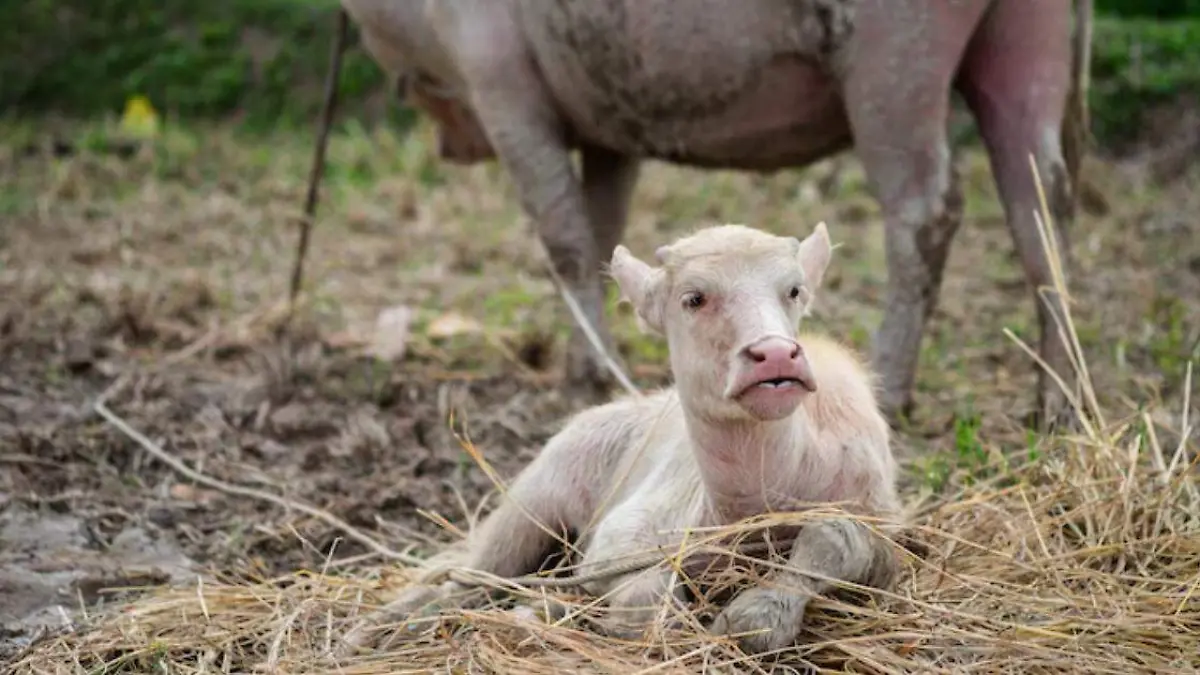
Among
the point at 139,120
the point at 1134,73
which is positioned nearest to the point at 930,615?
the point at 1134,73

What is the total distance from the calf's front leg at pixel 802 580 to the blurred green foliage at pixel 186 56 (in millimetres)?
8743

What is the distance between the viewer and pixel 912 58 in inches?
204

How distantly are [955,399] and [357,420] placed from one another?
2.06 m

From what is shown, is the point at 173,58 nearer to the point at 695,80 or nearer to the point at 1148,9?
the point at 1148,9

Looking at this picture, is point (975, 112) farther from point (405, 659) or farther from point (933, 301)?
point (405, 659)

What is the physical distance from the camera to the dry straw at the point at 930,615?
3.47 meters

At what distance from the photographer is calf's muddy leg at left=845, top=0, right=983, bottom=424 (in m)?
5.18

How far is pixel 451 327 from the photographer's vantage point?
24.3 feet

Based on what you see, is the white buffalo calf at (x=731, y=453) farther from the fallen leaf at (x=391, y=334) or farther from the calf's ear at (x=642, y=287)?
the fallen leaf at (x=391, y=334)

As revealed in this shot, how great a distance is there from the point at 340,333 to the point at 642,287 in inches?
150

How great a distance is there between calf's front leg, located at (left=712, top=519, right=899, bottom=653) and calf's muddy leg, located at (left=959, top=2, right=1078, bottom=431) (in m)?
1.93

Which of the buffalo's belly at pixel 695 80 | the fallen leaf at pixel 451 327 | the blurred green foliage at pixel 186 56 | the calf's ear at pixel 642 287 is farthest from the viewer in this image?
the blurred green foliage at pixel 186 56

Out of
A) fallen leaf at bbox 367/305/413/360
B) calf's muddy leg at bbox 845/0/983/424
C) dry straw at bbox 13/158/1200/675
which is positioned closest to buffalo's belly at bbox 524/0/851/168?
calf's muddy leg at bbox 845/0/983/424

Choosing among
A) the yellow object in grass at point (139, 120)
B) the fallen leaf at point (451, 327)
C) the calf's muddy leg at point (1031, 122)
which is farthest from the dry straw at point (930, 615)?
the yellow object in grass at point (139, 120)
